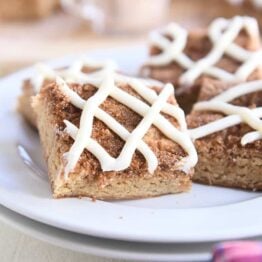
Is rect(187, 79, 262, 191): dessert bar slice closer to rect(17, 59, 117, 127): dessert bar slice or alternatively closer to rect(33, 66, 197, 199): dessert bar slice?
rect(33, 66, 197, 199): dessert bar slice

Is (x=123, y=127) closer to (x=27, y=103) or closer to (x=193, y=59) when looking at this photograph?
(x=27, y=103)

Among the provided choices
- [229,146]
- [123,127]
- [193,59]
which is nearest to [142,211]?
[123,127]

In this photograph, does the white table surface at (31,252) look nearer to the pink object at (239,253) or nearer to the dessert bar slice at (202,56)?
the pink object at (239,253)

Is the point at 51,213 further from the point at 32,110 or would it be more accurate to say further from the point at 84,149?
the point at 32,110

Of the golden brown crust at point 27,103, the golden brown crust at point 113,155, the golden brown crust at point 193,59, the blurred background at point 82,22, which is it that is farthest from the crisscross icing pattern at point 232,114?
the blurred background at point 82,22

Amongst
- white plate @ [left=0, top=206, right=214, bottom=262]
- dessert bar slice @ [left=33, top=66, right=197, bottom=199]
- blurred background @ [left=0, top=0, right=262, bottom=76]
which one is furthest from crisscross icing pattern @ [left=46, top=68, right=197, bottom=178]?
blurred background @ [left=0, top=0, right=262, bottom=76]

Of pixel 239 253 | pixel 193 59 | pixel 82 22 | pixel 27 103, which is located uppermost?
pixel 239 253
